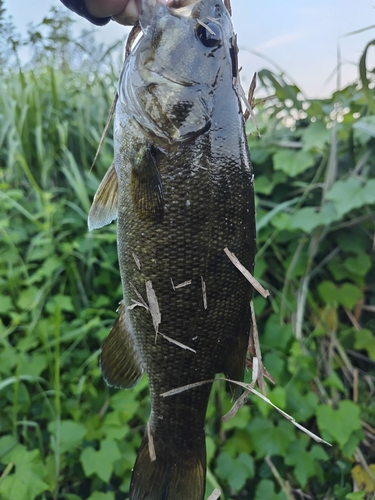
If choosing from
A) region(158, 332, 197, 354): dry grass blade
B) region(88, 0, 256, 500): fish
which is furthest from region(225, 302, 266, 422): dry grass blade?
region(158, 332, 197, 354): dry grass blade

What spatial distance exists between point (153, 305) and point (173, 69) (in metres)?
0.53

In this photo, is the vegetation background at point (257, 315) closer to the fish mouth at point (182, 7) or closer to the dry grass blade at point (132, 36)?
the fish mouth at point (182, 7)

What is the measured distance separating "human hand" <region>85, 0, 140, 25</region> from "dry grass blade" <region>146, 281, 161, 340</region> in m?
0.75

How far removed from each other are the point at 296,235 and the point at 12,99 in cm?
195

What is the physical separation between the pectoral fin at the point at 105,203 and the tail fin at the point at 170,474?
56cm

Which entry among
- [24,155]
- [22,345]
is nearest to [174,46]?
[22,345]

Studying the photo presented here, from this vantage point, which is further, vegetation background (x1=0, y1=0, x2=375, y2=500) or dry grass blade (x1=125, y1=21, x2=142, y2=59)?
vegetation background (x1=0, y1=0, x2=375, y2=500)

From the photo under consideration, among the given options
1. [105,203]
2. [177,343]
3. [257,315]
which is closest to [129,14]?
[105,203]

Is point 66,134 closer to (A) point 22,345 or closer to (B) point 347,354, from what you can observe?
(A) point 22,345

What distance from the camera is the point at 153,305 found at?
0.88m

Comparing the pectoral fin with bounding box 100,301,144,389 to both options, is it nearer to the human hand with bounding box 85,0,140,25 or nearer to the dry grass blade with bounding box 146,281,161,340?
the dry grass blade with bounding box 146,281,161,340

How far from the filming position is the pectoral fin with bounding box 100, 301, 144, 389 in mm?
1002

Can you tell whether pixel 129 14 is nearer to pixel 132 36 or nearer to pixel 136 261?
pixel 132 36

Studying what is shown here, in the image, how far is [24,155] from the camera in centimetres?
236
